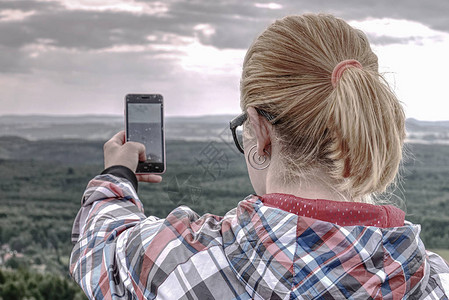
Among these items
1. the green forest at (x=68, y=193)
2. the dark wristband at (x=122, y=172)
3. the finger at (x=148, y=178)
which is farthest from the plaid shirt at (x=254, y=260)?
the green forest at (x=68, y=193)

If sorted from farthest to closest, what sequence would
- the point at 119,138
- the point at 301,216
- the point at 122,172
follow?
the point at 119,138
the point at 122,172
the point at 301,216

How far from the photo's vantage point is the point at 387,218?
733 millimetres

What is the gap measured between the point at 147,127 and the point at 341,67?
0.54 m

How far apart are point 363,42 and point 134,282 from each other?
513mm

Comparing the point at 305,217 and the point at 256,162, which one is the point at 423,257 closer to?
the point at 305,217

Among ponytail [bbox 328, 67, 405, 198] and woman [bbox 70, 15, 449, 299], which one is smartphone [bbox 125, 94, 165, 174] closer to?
woman [bbox 70, 15, 449, 299]

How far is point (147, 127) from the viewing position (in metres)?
1.17

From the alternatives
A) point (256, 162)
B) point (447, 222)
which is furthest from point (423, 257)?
point (447, 222)

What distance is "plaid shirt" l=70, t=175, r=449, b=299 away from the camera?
2.25 ft

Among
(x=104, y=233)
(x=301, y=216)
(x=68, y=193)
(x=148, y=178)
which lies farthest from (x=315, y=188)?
(x=68, y=193)

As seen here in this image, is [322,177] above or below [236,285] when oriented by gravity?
above

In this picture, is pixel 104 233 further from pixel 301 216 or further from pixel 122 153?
pixel 301 216

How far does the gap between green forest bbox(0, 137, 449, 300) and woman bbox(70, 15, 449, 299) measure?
71 cm

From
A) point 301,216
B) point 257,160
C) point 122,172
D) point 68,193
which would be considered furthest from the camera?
point 68,193
